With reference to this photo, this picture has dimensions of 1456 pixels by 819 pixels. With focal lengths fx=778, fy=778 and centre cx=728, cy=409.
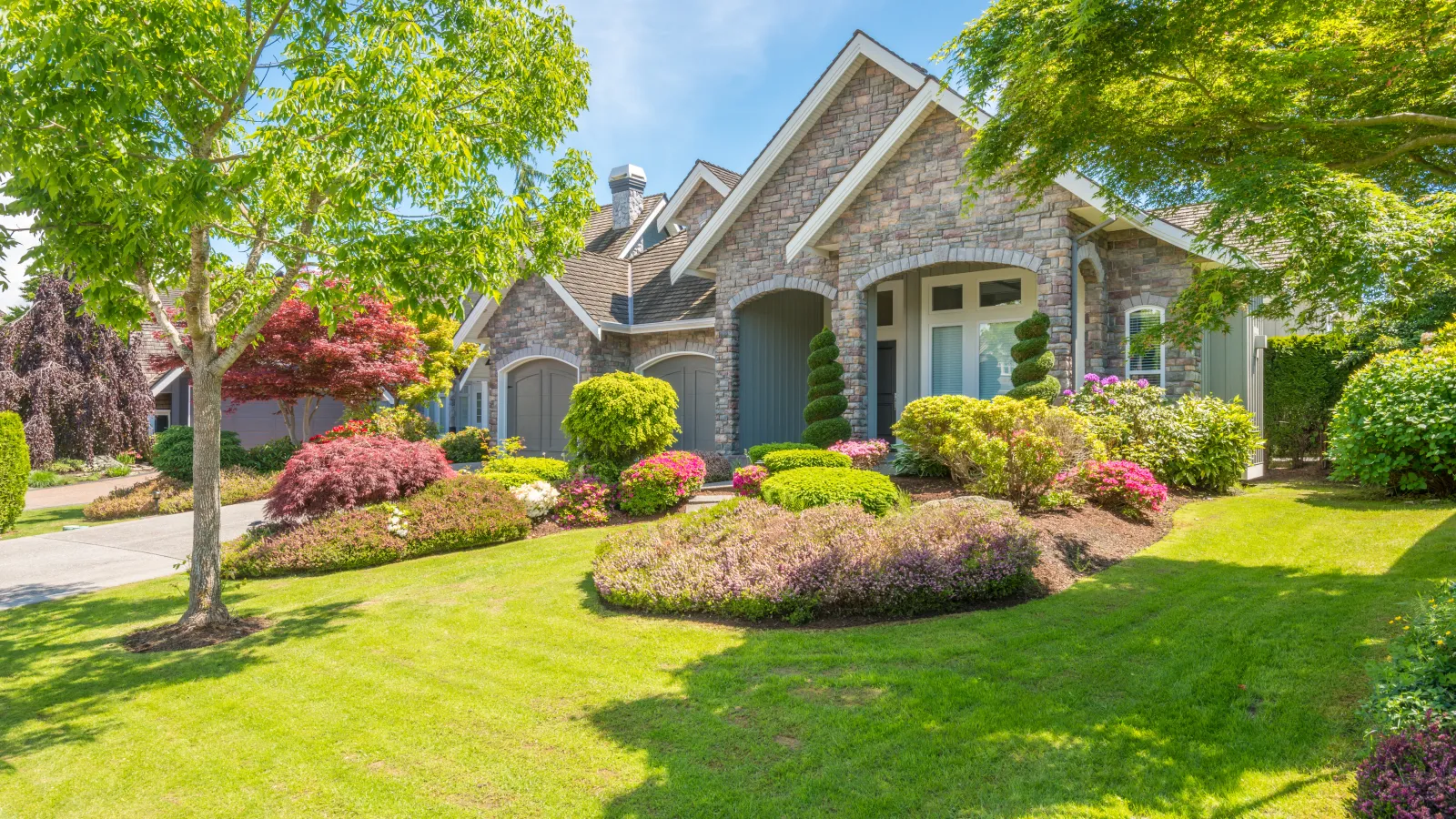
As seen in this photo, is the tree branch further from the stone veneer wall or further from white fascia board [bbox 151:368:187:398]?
white fascia board [bbox 151:368:187:398]

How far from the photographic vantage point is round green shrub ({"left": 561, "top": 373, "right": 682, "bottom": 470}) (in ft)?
38.3

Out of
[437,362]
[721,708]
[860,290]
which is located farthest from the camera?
[437,362]

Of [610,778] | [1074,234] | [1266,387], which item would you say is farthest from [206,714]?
[1266,387]

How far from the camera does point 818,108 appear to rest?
15.4 meters

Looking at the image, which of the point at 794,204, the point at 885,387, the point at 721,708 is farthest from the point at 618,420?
the point at 721,708

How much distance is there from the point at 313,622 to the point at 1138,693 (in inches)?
242

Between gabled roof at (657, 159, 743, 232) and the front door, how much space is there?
678 cm

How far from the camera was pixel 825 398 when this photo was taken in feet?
45.6

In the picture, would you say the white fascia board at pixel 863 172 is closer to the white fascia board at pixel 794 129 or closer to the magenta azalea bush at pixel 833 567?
the white fascia board at pixel 794 129

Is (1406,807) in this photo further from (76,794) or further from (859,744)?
(76,794)

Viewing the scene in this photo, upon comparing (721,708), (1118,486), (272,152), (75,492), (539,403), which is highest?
(272,152)

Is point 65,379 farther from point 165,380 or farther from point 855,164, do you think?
point 855,164

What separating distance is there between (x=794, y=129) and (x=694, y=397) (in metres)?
5.98

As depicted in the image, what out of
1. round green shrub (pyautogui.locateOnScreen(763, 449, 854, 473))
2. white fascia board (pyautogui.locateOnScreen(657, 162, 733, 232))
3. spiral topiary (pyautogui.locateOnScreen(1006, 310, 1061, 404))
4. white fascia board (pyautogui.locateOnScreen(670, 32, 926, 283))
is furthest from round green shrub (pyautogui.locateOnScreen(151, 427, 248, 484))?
spiral topiary (pyautogui.locateOnScreen(1006, 310, 1061, 404))
